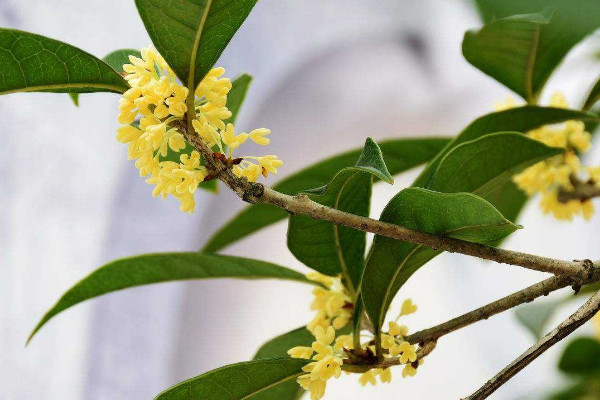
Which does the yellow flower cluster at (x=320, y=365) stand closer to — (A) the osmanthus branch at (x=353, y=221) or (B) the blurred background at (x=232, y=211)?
(A) the osmanthus branch at (x=353, y=221)

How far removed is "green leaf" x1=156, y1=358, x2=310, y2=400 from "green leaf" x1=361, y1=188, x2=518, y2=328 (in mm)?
68

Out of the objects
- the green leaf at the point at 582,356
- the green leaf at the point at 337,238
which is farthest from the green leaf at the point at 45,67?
the green leaf at the point at 582,356

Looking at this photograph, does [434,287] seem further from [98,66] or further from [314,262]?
[98,66]

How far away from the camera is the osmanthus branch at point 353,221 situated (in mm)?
366

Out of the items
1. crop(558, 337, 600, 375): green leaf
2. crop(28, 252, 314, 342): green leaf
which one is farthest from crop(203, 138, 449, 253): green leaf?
crop(558, 337, 600, 375): green leaf

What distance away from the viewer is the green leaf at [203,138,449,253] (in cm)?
65

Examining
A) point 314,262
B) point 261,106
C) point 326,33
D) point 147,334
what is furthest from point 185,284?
point 314,262

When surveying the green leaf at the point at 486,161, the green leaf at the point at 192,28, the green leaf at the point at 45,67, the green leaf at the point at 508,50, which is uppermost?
the green leaf at the point at 508,50

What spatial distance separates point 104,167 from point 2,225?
1.00 feet

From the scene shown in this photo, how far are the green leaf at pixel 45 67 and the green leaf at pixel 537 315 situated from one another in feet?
1.97

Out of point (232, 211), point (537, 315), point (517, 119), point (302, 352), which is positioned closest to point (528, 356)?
point (302, 352)

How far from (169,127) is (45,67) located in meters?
0.07

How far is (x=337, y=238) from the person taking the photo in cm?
51

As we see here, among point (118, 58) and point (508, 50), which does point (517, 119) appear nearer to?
point (508, 50)
